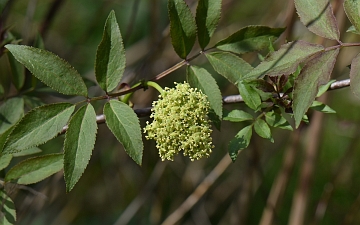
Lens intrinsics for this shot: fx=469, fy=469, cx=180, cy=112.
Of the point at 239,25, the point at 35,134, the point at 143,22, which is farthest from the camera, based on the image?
the point at 143,22

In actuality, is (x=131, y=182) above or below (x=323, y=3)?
below

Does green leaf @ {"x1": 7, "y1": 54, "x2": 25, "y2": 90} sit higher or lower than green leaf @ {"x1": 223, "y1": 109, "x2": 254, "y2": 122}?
higher

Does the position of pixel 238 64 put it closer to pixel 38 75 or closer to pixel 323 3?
pixel 323 3

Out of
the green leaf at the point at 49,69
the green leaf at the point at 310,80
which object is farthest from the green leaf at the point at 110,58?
the green leaf at the point at 310,80

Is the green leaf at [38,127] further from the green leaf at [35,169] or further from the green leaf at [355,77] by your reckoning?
the green leaf at [355,77]

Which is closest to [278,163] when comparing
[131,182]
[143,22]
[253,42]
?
[131,182]

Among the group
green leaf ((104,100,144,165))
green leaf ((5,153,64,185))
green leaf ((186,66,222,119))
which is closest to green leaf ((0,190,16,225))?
green leaf ((5,153,64,185))

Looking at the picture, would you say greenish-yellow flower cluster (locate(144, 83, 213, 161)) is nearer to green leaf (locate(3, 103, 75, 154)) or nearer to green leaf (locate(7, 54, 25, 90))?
green leaf (locate(3, 103, 75, 154))
